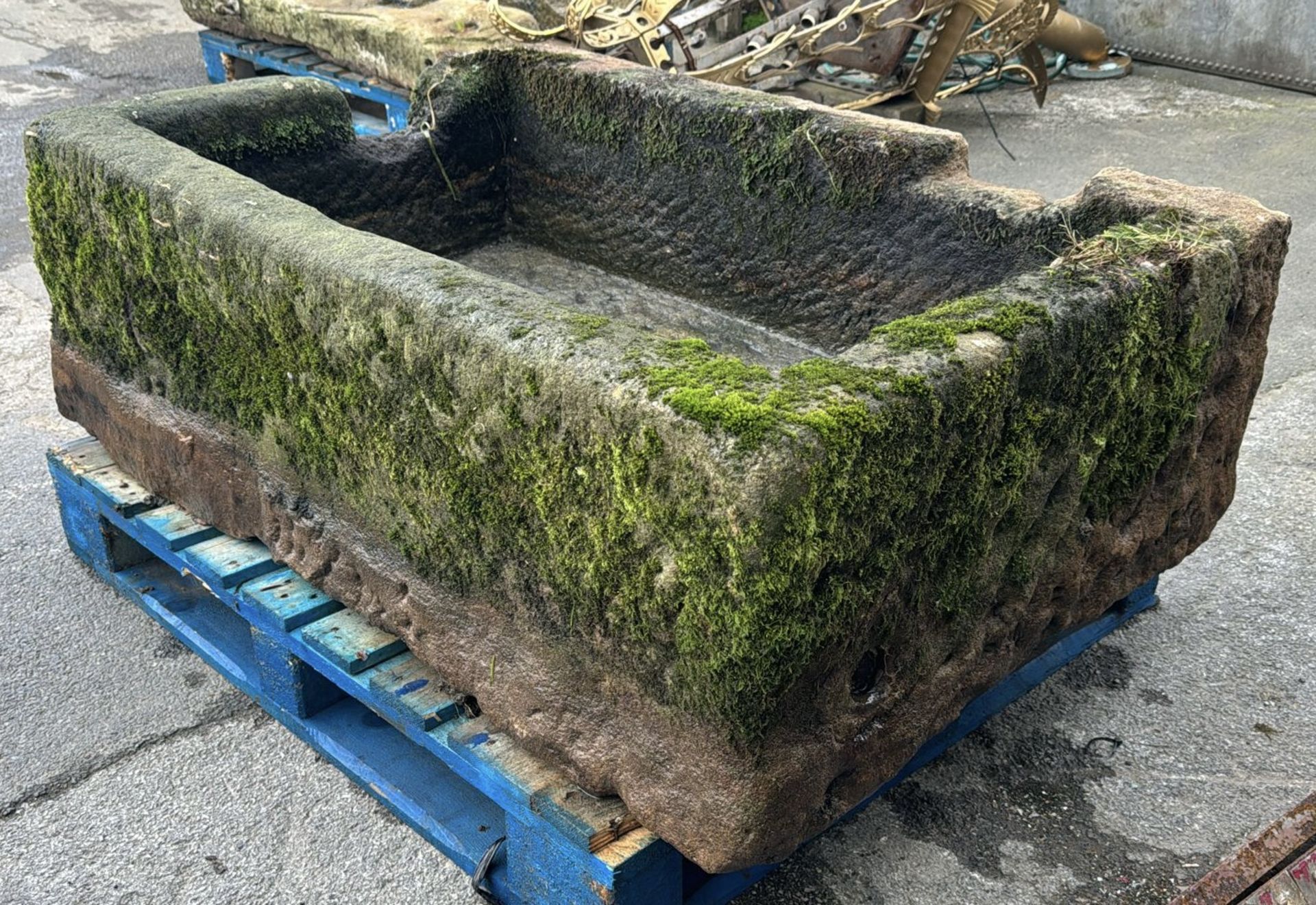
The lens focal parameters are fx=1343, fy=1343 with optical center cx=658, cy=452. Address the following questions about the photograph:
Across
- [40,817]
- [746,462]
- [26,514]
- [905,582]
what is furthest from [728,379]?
[26,514]

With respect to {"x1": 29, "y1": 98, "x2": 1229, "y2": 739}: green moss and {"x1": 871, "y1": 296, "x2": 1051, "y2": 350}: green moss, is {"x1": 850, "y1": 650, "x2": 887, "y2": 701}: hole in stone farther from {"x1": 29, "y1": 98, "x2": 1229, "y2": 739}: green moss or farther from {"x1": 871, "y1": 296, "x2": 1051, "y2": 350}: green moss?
{"x1": 871, "y1": 296, "x2": 1051, "y2": 350}: green moss

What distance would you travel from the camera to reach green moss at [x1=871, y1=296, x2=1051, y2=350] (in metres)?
2.14

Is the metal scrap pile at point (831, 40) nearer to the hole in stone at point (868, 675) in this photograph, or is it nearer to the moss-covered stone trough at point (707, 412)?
the moss-covered stone trough at point (707, 412)

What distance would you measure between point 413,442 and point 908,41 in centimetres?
495

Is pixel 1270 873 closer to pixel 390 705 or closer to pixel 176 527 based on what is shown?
pixel 390 705

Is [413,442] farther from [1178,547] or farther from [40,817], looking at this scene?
[1178,547]

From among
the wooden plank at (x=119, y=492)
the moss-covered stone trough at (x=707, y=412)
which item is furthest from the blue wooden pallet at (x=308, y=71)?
the wooden plank at (x=119, y=492)

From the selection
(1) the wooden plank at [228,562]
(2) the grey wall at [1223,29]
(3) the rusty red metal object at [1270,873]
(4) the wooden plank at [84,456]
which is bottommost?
(4) the wooden plank at [84,456]

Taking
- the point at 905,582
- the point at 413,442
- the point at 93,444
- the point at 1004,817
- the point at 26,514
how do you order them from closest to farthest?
the point at 905,582
the point at 413,442
the point at 1004,817
the point at 93,444
the point at 26,514

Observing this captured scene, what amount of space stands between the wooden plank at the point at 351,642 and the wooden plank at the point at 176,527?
499 mm

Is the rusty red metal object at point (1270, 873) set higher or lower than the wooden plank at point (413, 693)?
higher

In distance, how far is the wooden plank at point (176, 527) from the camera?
10.2 feet

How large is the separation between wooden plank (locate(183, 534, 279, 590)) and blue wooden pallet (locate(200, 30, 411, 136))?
9.82 feet

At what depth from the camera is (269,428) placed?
2.81m
